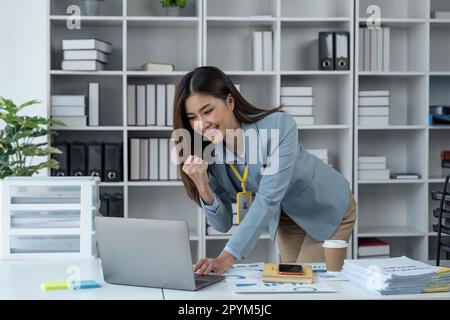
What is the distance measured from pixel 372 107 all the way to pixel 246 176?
2115 millimetres

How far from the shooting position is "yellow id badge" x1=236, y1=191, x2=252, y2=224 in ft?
7.81

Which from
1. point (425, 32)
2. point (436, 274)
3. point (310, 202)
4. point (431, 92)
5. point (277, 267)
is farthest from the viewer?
point (431, 92)

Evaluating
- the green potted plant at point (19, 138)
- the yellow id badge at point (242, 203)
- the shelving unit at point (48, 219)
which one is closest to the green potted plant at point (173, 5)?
the green potted plant at point (19, 138)

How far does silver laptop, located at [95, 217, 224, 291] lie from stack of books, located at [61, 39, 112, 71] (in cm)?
230

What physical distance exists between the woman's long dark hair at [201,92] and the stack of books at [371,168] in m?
2.08

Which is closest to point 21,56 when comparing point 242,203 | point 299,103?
point 299,103

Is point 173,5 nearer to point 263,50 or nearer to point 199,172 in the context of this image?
point 263,50

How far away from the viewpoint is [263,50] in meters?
4.31

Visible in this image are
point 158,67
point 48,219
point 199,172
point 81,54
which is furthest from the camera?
point 158,67

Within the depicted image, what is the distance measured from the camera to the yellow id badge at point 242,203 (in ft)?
7.81
